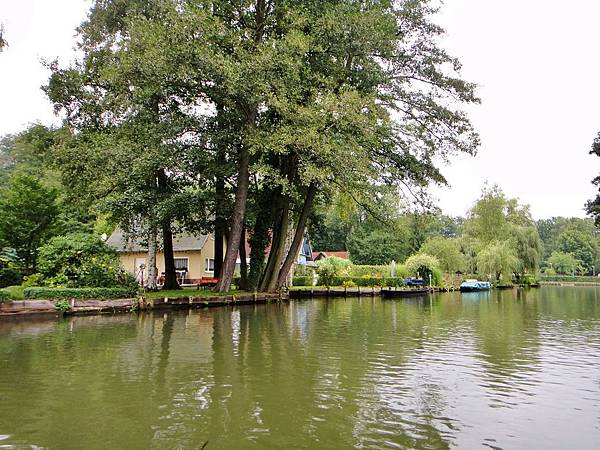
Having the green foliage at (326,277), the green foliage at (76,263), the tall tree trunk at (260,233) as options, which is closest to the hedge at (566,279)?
the green foliage at (326,277)

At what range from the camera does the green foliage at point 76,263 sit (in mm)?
18047

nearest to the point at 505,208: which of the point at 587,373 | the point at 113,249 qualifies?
the point at 113,249

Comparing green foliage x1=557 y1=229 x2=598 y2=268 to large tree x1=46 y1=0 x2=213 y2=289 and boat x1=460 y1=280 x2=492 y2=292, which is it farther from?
large tree x1=46 y1=0 x2=213 y2=289

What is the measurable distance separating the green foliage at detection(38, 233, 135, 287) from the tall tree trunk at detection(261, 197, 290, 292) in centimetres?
860

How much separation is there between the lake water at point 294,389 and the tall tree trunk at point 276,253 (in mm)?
12304

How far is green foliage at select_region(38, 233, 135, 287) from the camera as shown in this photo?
711 inches

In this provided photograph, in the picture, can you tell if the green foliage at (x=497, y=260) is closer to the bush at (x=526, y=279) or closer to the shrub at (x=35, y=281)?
the bush at (x=526, y=279)

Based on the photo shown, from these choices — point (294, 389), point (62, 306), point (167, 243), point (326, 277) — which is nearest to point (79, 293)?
point (62, 306)

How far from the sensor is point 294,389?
702 cm

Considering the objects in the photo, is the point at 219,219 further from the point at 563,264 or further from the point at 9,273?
the point at 563,264

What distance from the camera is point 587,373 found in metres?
8.54

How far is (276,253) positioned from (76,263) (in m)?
9.93

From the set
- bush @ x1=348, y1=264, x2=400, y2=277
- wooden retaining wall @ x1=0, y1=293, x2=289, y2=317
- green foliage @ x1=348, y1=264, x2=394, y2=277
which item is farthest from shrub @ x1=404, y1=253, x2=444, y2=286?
wooden retaining wall @ x1=0, y1=293, x2=289, y2=317

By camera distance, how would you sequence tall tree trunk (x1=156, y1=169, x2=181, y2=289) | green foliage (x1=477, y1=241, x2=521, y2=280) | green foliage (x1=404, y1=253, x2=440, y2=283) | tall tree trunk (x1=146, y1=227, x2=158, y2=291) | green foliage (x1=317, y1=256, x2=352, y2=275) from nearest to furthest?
tall tree trunk (x1=146, y1=227, x2=158, y2=291)
tall tree trunk (x1=156, y1=169, x2=181, y2=289)
green foliage (x1=317, y1=256, x2=352, y2=275)
green foliage (x1=404, y1=253, x2=440, y2=283)
green foliage (x1=477, y1=241, x2=521, y2=280)
